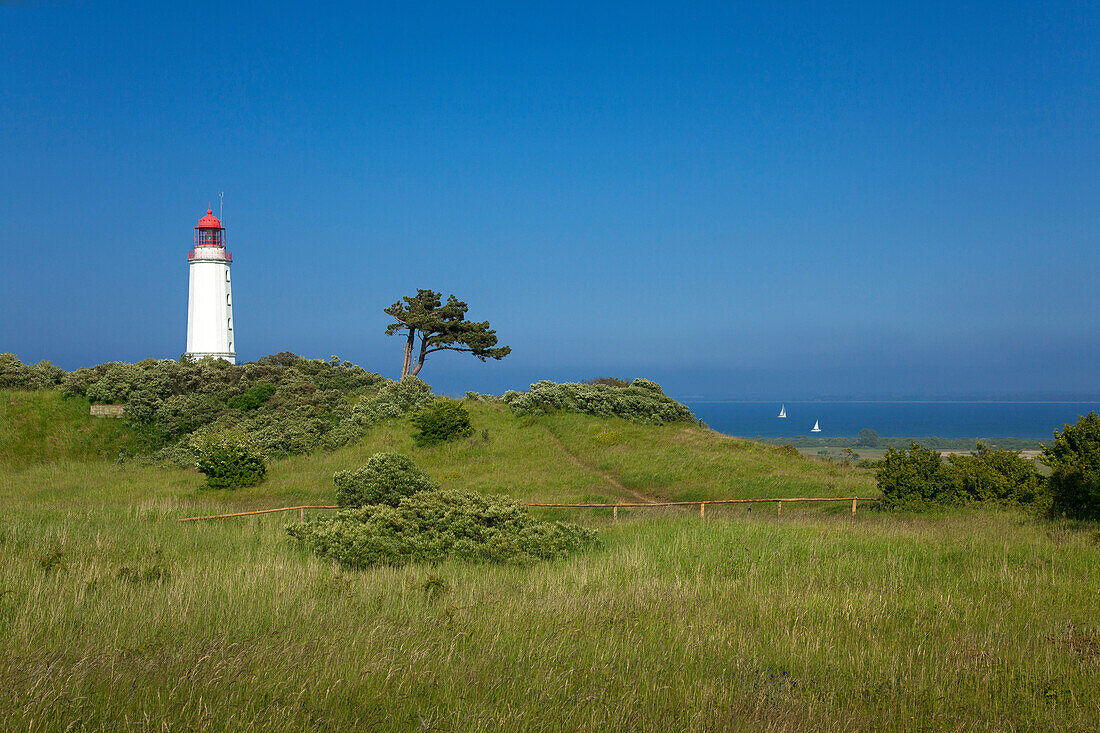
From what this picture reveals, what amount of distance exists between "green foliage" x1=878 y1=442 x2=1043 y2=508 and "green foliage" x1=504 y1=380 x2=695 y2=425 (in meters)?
12.7

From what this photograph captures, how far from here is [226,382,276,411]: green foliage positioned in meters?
30.9

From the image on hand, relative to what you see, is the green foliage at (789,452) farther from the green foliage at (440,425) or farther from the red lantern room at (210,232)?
the red lantern room at (210,232)

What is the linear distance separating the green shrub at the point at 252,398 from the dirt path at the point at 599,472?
13.2 m

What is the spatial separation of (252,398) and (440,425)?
34.2ft

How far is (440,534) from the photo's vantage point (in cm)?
1000

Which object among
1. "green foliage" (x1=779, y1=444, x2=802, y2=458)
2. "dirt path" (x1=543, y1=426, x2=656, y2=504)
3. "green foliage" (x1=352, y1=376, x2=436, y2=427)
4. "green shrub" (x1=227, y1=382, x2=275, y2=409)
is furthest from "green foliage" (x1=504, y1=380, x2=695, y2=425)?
"green shrub" (x1=227, y1=382, x2=275, y2=409)

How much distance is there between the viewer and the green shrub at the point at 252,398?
3094cm

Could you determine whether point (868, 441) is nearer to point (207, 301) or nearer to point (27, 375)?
Result: point (207, 301)

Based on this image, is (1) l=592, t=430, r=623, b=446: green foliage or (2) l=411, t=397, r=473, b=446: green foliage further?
(2) l=411, t=397, r=473, b=446: green foliage

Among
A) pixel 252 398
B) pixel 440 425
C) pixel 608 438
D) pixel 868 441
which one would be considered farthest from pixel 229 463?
pixel 868 441

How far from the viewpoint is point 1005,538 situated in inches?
429

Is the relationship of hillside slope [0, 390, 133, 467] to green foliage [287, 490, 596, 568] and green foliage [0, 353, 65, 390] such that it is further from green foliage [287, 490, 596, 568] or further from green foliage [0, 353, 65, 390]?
green foliage [287, 490, 596, 568]

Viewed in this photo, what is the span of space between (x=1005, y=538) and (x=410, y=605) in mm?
9557

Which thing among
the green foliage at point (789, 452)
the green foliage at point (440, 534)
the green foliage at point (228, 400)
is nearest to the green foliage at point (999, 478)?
the green foliage at point (789, 452)
